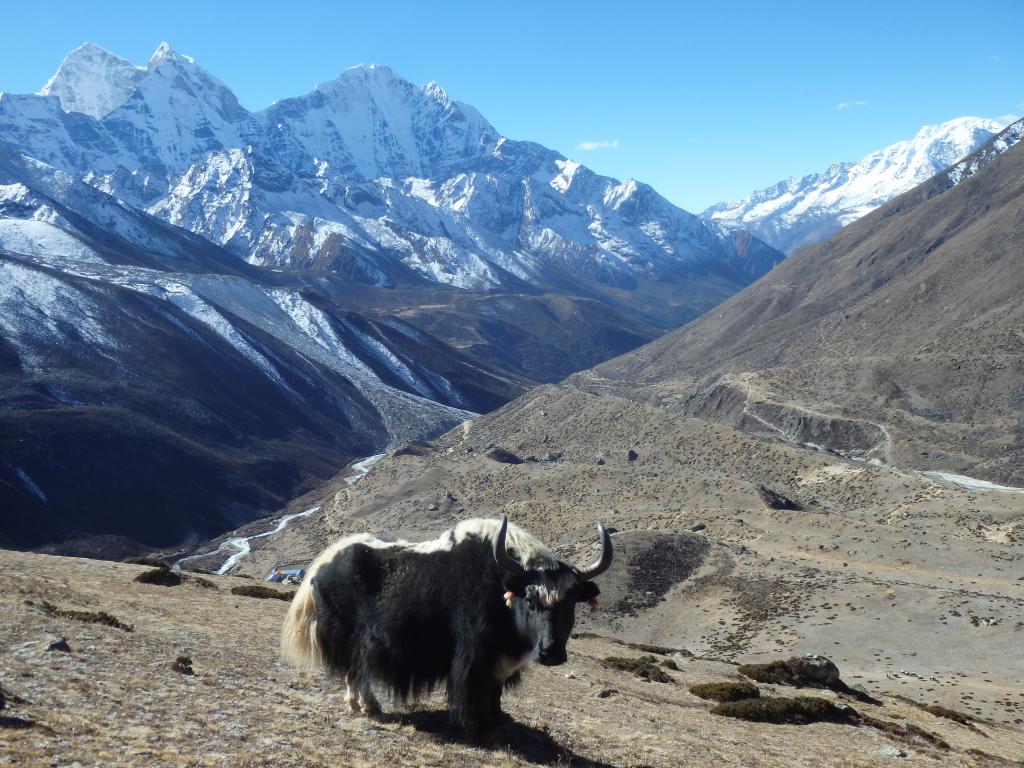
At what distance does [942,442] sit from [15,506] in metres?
108

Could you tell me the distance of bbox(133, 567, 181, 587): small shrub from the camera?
24.0 meters

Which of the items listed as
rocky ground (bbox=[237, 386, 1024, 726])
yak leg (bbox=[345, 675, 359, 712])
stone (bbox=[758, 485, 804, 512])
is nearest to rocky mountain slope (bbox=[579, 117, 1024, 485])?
rocky ground (bbox=[237, 386, 1024, 726])

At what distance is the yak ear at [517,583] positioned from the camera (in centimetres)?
1152

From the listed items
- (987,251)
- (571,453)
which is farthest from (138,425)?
(987,251)

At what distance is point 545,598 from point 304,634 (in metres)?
4.06

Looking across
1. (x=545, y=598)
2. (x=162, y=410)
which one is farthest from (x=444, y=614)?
(x=162, y=410)

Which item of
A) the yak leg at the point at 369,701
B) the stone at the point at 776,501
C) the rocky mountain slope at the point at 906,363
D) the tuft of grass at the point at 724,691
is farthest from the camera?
the rocky mountain slope at the point at 906,363

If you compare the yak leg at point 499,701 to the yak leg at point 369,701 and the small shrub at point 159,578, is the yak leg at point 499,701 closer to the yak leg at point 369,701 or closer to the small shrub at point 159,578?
the yak leg at point 369,701

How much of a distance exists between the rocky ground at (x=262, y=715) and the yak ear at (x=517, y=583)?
2100 mm

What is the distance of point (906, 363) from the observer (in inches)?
5054

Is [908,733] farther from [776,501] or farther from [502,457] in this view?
[502,457]

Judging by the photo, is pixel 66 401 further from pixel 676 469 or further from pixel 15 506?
pixel 676 469

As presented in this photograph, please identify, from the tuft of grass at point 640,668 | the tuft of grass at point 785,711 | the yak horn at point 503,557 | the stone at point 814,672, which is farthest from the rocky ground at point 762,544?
the yak horn at point 503,557

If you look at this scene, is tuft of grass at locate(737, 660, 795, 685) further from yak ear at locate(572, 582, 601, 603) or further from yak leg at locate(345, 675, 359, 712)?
yak leg at locate(345, 675, 359, 712)
